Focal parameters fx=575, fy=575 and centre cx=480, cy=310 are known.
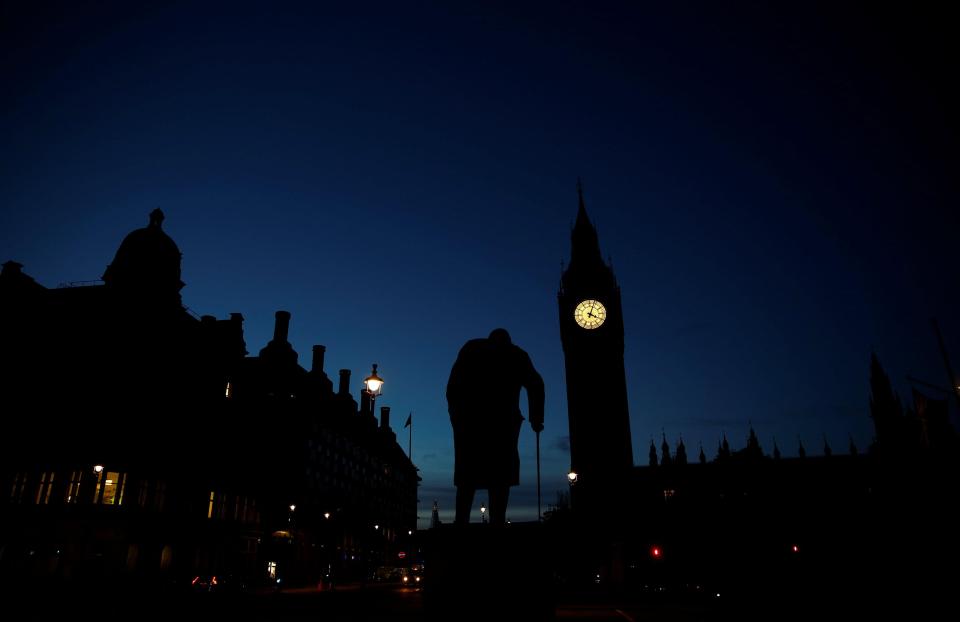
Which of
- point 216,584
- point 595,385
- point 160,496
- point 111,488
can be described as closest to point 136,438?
point 111,488

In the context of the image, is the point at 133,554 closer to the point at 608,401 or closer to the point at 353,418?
the point at 353,418

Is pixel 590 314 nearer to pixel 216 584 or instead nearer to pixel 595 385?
pixel 595 385

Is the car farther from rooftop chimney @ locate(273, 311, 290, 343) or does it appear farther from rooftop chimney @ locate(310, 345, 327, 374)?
rooftop chimney @ locate(310, 345, 327, 374)

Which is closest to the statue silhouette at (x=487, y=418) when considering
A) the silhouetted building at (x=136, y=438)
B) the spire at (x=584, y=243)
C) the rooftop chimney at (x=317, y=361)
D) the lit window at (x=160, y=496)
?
the silhouetted building at (x=136, y=438)

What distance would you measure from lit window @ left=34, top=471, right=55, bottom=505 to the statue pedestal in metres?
40.4

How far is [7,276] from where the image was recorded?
129 ft

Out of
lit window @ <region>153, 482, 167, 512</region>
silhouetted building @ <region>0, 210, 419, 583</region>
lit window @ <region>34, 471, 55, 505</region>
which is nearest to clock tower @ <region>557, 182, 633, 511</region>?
silhouetted building @ <region>0, 210, 419, 583</region>

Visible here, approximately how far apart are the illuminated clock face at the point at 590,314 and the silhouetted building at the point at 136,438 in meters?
41.9

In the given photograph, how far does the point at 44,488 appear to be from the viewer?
36125mm

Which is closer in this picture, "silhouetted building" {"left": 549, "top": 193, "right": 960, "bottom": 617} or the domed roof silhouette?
"silhouetted building" {"left": 549, "top": 193, "right": 960, "bottom": 617}

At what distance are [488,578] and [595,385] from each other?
72.6 m

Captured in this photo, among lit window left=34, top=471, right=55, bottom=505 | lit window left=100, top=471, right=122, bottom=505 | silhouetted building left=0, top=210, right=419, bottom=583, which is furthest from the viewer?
lit window left=100, top=471, right=122, bottom=505

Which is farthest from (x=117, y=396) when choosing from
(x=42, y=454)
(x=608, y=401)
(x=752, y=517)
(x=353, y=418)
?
(x=752, y=517)

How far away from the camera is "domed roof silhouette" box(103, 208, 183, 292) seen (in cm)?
4350
